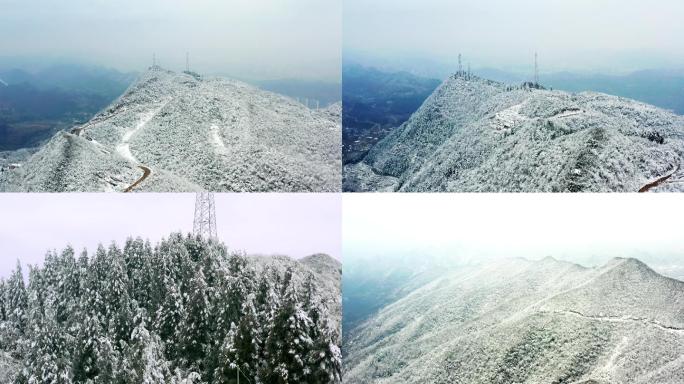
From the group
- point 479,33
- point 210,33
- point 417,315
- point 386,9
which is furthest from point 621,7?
point 210,33

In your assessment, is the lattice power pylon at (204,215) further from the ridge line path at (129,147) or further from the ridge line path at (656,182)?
the ridge line path at (656,182)

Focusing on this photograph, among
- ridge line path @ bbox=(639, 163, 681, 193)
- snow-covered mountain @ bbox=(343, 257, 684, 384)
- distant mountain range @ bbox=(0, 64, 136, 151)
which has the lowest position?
snow-covered mountain @ bbox=(343, 257, 684, 384)

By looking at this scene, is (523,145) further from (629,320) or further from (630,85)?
(629,320)

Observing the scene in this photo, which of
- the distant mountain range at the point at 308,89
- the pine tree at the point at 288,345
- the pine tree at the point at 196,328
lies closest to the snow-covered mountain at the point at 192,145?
the distant mountain range at the point at 308,89

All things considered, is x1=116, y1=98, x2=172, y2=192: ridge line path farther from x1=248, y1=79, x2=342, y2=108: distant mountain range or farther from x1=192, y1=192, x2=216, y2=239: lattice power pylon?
x1=248, y1=79, x2=342, y2=108: distant mountain range

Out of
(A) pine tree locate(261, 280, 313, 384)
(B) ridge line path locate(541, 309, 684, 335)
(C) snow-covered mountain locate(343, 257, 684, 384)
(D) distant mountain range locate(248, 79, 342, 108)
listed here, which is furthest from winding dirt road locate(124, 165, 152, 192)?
(B) ridge line path locate(541, 309, 684, 335)

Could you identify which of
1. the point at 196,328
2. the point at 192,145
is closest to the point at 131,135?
the point at 192,145

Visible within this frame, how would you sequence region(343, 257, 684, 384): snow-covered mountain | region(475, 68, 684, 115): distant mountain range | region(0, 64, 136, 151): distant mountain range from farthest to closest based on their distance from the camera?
region(0, 64, 136, 151): distant mountain range, region(475, 68, 684, 115): distant mountain range, region(343, 257, 684, 384): snow-covered mountain
